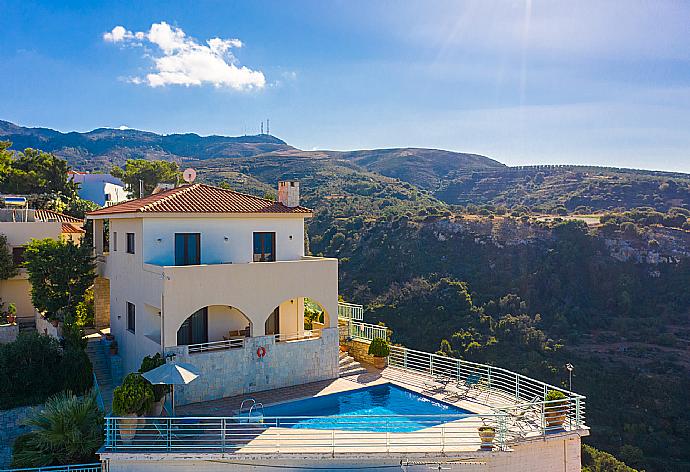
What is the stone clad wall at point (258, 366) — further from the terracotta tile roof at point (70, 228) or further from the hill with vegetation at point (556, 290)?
the terracotta tile roof at point (70, 228)

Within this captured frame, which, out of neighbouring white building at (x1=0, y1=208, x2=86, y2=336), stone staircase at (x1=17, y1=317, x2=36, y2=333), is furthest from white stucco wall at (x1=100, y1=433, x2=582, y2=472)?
neighbouring white building at (x1=0, y1=208, x2=86, y2=336)

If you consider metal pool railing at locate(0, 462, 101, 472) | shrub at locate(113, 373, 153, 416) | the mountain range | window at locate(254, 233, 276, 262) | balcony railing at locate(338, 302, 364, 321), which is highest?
the mountain range

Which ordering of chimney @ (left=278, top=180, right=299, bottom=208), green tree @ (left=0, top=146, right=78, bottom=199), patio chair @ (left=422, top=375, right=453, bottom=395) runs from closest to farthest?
patio chair @ (left=422, top=375, right=453, bottom=395) → chimney @ (left=278, top=180, right=299, bottom=208) → green tree @ (left=0, top=146, right=78, bottom=199)

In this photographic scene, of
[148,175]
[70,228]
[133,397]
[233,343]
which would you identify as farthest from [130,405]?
[148,175]

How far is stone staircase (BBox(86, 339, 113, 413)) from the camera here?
19.6 metres

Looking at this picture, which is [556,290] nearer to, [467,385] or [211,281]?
[467,385]

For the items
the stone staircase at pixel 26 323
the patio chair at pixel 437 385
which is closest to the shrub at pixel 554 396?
the patio chair at pixel 437 385

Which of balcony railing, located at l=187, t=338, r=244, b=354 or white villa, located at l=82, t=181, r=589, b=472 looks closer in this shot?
white villa, located at l=82, t=181, r=589, b=472

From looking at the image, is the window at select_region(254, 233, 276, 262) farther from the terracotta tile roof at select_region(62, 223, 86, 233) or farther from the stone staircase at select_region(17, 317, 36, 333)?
the terracotta tile roof at select_region(62, 223, 86, 233)

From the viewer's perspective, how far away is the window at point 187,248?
20.8 m

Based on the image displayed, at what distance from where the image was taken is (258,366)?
19.6 meters

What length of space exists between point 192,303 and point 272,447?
6.49 meters

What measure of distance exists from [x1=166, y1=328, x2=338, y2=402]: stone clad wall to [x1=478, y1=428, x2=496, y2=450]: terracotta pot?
314 inches

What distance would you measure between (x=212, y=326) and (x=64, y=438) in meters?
7.66
